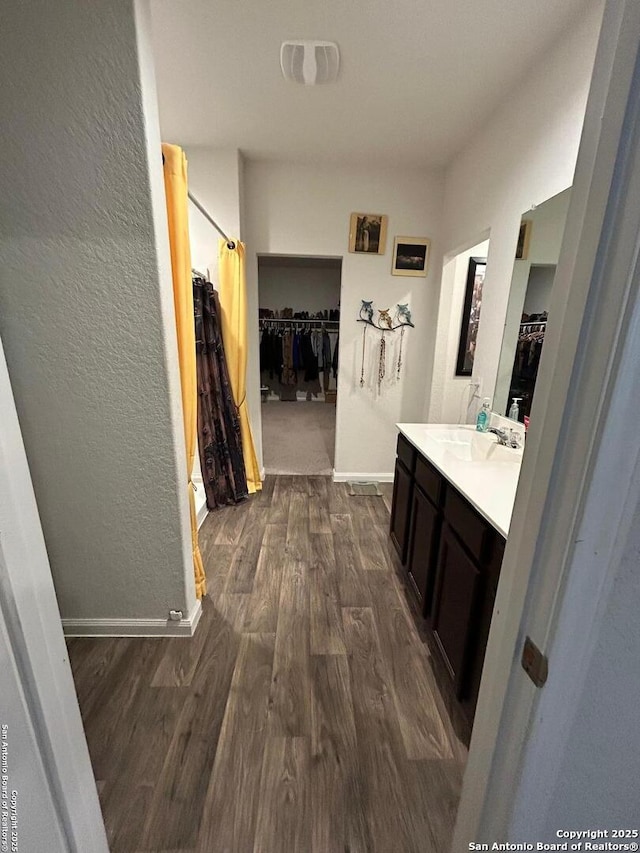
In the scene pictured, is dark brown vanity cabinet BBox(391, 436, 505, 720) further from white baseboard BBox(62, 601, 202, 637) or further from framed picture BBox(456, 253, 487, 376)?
framed picture BBox(456, 253, 487, 376)

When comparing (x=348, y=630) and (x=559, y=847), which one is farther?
(x=348, y=630)

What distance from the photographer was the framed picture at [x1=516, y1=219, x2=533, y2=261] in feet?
6.07

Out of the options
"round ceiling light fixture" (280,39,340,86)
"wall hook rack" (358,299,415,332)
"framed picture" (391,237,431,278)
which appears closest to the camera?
"round ceiling light fixture" (280,39,340,86)

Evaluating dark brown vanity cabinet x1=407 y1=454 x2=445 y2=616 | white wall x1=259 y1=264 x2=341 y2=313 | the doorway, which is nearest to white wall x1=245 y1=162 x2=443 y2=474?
dark brown vanity cabinet x1=407 y1=454 x2=445 y2=616

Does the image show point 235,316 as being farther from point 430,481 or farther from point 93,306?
point 430,481

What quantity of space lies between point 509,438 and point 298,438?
3.20 metres

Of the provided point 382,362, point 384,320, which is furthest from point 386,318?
point 382,362

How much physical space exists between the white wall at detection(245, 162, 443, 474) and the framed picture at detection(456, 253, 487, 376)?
0.28 m

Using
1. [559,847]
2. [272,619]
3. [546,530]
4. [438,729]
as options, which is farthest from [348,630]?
[546,530]

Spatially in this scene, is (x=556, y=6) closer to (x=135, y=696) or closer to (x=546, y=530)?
(x=546, y=530)

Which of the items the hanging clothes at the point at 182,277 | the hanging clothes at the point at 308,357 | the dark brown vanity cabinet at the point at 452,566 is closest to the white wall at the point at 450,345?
the dark brown vanity cabinet at the point at 452,566

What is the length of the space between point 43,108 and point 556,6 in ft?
6.77

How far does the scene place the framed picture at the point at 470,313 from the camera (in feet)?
9.63

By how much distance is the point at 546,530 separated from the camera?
1.65ft
